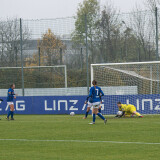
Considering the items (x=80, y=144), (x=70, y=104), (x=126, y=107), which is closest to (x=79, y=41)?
(x=70, y=104)

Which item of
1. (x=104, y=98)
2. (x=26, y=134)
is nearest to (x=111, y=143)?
Result: (x=26, y=134)

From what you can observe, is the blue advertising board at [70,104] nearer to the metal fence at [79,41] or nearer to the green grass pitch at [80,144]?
the metal fence at [79,41]

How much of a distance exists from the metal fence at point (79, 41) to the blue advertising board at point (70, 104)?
1.30 metres

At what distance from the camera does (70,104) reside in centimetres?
3030

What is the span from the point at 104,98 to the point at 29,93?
6.54m

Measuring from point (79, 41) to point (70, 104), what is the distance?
14.1ft

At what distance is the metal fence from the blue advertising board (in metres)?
1.30

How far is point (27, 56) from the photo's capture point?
105 ft

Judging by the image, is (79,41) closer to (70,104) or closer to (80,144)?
(70,104)

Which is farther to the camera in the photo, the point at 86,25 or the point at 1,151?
the point at 86,25

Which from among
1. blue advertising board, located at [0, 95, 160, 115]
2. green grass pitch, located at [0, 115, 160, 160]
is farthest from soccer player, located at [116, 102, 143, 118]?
green grass pitch, located at [0, 115, 160, 160]

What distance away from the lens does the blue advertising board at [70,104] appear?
27.3 metres

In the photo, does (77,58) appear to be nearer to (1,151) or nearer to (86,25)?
(86,25)

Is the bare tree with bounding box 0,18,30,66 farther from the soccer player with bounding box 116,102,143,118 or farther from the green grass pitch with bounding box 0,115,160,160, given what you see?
the green grass pitch with bounding box 0,115,160,160
